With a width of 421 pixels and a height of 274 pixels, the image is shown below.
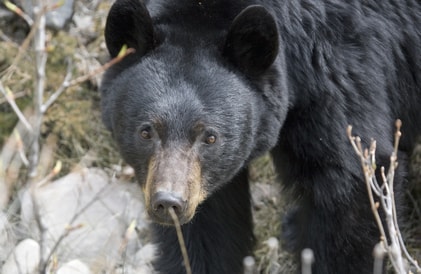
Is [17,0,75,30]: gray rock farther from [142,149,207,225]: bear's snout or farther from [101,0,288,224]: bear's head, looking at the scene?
[142,149,207,225]: bear's snout

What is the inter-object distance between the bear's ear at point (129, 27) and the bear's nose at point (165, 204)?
3.33ft

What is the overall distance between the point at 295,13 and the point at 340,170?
3.14 feet

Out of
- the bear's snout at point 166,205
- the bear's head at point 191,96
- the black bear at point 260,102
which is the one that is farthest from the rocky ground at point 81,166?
the bear's snout at point 166,205

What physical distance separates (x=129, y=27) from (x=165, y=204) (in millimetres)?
1149

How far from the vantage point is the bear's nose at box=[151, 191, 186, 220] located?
14.7ft

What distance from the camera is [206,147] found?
4.92m

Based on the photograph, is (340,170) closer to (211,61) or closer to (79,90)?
(211,61)

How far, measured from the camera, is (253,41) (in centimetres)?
506

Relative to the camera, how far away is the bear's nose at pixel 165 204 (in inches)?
177

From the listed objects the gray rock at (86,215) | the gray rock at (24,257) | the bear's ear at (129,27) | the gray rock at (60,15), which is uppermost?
the bear's ear at (129,27)

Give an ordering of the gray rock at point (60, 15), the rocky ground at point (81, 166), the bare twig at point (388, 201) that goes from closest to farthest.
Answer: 1. the bare twig at point (388, 201)
2. the rocky ground at point (81, 166)
3. the gray rock at point (60, 15)

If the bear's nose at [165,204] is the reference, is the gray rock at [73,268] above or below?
below

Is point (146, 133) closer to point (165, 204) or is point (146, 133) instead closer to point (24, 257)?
point (165, 204)

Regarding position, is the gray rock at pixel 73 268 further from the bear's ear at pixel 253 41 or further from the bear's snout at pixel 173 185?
the bear's ear at pixel 253 41
